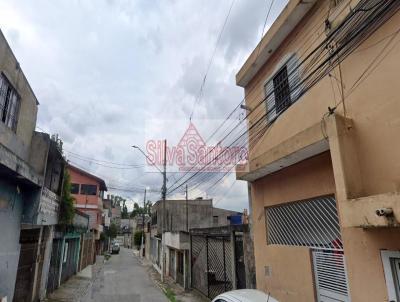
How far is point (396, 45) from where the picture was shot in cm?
430

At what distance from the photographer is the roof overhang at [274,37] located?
6391 millimetres

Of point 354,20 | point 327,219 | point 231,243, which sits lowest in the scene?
point 231,243

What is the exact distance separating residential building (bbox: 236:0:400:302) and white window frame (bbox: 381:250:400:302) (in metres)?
0.01

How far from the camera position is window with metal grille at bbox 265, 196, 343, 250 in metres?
5.54

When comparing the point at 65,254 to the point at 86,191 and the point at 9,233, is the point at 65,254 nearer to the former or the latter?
the point at 9,233

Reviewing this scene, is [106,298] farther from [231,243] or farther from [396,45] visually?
[396,45]

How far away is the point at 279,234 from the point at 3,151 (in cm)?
639

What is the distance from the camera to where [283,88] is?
23.9 ft

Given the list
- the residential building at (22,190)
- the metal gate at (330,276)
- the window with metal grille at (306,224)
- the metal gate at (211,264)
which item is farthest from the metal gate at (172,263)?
the metal gate at (330,276)

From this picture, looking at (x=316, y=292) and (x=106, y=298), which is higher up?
(x=316, y=292)

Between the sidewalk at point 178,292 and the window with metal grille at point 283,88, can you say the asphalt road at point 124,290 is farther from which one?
the window with metal grille at point 283,88

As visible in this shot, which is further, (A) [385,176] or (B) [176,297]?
(B) [176,297]

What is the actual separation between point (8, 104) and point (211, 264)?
351 inches

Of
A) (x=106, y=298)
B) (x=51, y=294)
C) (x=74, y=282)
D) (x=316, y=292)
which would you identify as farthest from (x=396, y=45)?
(x=74, y=282)
